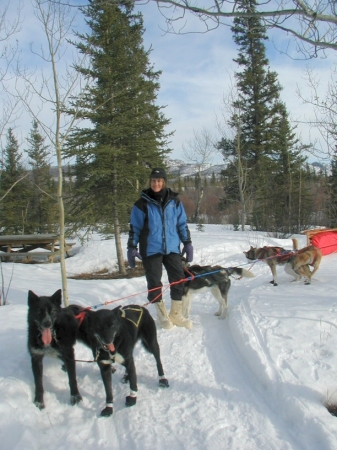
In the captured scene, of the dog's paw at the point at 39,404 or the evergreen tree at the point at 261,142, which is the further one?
the evergreen tree at the point at 261,142

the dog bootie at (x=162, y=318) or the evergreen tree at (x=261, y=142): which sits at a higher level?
the evergreen tree at (x=261, y=142)

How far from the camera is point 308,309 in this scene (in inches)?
193

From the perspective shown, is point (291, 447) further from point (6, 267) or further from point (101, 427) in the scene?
point (6, 267)

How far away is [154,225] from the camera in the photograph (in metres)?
4.73

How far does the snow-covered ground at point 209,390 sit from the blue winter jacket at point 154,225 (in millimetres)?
1307

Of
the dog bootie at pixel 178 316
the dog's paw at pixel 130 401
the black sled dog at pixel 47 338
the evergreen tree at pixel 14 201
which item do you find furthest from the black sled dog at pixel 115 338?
the evergreen tree at pixel 14 201

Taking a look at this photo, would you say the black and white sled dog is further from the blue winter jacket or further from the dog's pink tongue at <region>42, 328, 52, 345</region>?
the dog's pink tongue at <region>42, 328, 52, 345</region>

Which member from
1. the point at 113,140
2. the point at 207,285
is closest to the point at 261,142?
the point at 113,140

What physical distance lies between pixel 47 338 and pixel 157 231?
214 centimetres

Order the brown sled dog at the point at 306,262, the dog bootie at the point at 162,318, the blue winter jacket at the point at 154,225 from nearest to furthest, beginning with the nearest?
the blue winter jacket at the point at 154,225
the dog bootie at the point at 162,318
the brown sled dog at the point at 306,262

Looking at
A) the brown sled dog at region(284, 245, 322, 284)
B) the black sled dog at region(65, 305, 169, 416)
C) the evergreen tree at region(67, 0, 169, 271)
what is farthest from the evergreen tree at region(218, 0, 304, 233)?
the black sled dog at region(65, 305, 169, 416)

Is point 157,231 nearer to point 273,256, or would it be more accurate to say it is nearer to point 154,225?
point 154,225

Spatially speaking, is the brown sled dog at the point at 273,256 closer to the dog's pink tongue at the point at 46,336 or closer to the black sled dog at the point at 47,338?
the black sled dog at the point at 47,338

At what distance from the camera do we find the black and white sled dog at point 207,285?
540 cm
